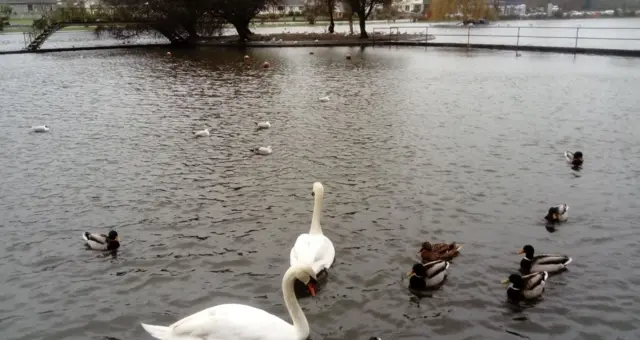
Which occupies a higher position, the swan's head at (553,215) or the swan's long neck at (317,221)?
the swan's long neck at (317,221)

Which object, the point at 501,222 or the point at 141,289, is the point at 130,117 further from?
the point at 501,222

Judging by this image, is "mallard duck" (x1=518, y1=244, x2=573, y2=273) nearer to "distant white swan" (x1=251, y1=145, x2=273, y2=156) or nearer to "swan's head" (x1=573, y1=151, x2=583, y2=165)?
"swan's head" (x1=573, y1=151, x2=583, y2=165)

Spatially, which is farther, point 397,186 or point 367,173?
point 367,173

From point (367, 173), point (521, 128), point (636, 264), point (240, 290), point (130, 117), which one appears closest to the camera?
point (240, 290)

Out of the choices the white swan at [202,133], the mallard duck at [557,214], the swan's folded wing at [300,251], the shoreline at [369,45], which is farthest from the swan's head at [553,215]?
the shoreline at [369,45]

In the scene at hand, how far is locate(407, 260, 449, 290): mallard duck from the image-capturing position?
874 centimetres

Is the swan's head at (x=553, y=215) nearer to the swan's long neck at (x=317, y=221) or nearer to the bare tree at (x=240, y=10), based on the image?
the swan's long neck at (x=317, y=221)

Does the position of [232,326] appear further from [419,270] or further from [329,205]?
[329,205]

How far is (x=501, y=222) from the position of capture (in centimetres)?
1121

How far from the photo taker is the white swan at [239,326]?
6801 millimetres

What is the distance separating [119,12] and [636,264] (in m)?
63.3

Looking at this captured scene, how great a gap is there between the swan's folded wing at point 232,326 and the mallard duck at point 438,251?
339 centimetres

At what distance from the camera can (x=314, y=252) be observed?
29.9 feet

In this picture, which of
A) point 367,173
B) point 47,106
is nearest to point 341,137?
point 367,173
